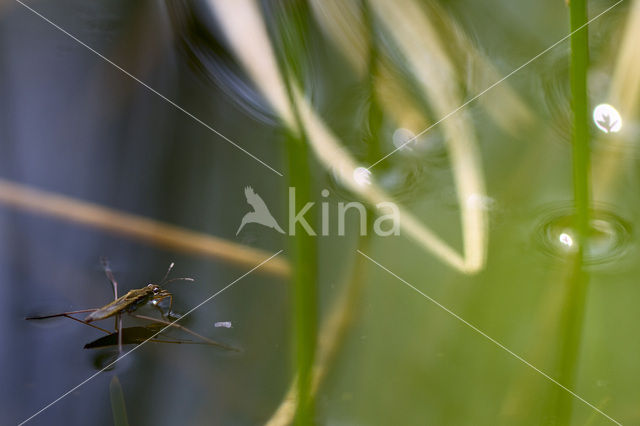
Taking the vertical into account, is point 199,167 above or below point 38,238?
above

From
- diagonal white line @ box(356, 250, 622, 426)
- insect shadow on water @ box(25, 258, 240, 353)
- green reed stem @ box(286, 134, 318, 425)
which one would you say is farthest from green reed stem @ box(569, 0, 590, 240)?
insect shadow on water @ box(25, 258, 240, 353)

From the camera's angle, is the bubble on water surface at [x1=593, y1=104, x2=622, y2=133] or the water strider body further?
the bubble on water surface at [x1=593, y1=104, x2=622, y2=133]

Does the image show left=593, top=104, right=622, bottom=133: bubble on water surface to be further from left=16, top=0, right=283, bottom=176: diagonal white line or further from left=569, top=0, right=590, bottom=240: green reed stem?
left=16, top=0, right=283, bottom=176: diagonal white line

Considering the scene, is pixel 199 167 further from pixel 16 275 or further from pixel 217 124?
pixel 16 275

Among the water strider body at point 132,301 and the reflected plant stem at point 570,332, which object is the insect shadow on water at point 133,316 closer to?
the water strider body at point 132,301

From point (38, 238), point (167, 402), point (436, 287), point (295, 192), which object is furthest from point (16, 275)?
point (436, 287)

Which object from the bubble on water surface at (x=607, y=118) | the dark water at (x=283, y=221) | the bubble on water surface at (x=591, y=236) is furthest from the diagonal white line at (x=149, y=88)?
the bubble on water surface at (x=607, y=118)

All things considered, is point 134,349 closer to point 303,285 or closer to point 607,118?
point 303,285
